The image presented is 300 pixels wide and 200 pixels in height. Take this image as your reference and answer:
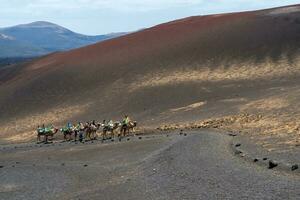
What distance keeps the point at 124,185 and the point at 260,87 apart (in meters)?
32.2

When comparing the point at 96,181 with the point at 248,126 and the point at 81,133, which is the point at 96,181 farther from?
the point at 81,133

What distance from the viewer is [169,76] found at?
61344 mm

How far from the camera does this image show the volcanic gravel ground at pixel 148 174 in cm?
2012

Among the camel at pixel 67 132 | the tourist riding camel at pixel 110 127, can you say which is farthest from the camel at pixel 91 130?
the camel at pixel 67 132

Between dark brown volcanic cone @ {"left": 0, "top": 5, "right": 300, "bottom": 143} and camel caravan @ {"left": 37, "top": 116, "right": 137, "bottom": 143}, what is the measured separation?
387 cm

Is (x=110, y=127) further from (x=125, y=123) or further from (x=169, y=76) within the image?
(x=169, y=76)

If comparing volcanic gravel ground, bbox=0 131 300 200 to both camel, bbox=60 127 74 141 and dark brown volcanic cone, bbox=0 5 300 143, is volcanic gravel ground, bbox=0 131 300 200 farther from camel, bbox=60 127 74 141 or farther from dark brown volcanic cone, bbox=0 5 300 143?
dark brown volcanic cone, bbox=0 5 300 143

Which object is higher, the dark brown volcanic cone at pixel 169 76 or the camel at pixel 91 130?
the dark brown volcanic cone at pixel 169 76

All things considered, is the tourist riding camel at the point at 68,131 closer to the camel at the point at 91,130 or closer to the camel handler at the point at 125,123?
the camel at the point at 91,130

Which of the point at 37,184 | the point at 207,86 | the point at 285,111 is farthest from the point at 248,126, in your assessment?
the point at 207,86

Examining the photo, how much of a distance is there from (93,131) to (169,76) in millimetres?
18573

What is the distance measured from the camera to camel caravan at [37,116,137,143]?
43341 mm

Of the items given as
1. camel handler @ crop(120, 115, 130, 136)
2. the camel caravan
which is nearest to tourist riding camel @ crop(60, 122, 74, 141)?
the camel caravan

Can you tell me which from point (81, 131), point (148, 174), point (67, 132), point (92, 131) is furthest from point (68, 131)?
point (148, 174)
